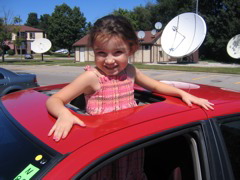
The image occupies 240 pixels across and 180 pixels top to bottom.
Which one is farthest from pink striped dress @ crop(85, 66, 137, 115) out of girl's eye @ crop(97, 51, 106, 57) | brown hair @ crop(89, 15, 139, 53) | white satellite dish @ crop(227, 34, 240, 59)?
white satellite dish @ crop(227, 34, 240, 59)

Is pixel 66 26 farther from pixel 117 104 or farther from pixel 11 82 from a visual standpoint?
pixel 117 104

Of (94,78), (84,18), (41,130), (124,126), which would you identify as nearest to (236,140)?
(124,126)

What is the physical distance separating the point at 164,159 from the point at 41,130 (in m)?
0.97

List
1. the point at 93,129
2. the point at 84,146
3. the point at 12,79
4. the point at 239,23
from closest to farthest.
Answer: the point at 84,146
the point at 93,129
the point at 12,79
the point at 239,23

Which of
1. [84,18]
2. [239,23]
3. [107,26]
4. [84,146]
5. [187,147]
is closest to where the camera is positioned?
[84,146]

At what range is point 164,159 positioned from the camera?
1854 mm

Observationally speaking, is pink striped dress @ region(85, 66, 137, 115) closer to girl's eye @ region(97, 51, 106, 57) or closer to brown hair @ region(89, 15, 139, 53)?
girl's eye @ region(97, 51, 106, 57)

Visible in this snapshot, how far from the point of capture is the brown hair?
1674 millimetres

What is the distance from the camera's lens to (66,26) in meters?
61.7

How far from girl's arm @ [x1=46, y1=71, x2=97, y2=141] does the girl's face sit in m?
0.12

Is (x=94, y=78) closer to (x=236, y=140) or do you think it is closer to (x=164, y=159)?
(x=164, y=159)

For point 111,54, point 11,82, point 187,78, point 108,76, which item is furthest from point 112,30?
point 187,78

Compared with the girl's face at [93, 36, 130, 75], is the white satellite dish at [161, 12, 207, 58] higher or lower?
higher

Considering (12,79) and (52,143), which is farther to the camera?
(12,79)
